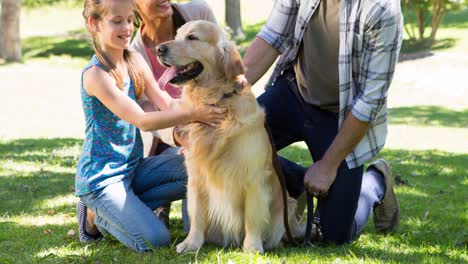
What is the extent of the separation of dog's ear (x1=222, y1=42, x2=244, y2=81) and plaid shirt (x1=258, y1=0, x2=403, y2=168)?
0.62 m

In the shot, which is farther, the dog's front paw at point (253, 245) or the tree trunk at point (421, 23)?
the tree trunk at point (421, 23)

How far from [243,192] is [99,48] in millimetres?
1260

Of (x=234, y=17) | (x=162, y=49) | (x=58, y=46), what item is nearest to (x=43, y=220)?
(x=162, y=49)

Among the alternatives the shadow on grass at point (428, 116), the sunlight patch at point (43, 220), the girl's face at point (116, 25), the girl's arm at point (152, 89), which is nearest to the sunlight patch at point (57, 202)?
the sunlight patch at point (43, 220)

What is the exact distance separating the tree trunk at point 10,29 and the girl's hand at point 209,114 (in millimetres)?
17917

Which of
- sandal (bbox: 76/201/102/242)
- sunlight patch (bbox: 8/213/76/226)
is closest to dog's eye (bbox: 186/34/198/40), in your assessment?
sandal (bbox: 76/201/102/242)

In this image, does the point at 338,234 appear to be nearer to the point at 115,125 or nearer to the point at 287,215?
the point at 287,215

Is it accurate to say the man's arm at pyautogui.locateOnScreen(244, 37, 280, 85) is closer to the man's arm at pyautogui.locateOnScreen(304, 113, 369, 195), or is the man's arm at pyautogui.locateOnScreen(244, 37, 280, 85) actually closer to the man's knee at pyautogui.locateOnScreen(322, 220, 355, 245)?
the man's arm at pyautogui.locateOnScreen(304, 113, 369, 195)

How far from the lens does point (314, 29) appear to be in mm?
4363

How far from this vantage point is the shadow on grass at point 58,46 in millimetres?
22969

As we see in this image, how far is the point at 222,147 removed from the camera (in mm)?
4055

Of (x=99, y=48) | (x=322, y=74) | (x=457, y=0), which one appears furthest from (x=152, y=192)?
(x=457, y=0)

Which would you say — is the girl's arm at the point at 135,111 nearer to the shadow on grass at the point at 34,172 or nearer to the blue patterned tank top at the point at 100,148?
the blue patterned tank top at the point at 100,148

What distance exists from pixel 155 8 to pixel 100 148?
3.82ft
